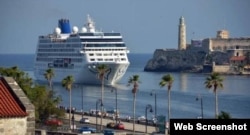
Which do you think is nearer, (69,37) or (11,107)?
(11,107)

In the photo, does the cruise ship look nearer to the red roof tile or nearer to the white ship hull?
the white ship hull

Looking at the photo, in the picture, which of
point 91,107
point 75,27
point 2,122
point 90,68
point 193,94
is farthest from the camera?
point 75,27

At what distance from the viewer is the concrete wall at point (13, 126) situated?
47.7ft

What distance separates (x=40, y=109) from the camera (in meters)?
61.2

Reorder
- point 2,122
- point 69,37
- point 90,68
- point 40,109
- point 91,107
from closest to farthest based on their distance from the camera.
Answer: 1. point 2,122
2. point 40,109
3. point 91,107
4. point 90,68
5. point 69,37

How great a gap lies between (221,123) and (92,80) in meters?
143

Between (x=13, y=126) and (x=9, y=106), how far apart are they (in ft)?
1.27

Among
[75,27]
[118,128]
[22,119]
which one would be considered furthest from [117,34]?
[22,119]

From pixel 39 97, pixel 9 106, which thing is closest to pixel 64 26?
pixel 39 97

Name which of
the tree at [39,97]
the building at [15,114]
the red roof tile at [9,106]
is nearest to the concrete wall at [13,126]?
the building at [15,114]

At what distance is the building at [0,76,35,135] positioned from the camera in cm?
1452

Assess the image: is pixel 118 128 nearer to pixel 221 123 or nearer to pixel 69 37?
pixel 221 123

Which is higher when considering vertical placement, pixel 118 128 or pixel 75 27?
pixel 75 27

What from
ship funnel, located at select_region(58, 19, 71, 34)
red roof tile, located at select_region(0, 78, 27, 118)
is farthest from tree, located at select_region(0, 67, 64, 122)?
ship funnel, located at select_region(58, 19, 71, 34)
